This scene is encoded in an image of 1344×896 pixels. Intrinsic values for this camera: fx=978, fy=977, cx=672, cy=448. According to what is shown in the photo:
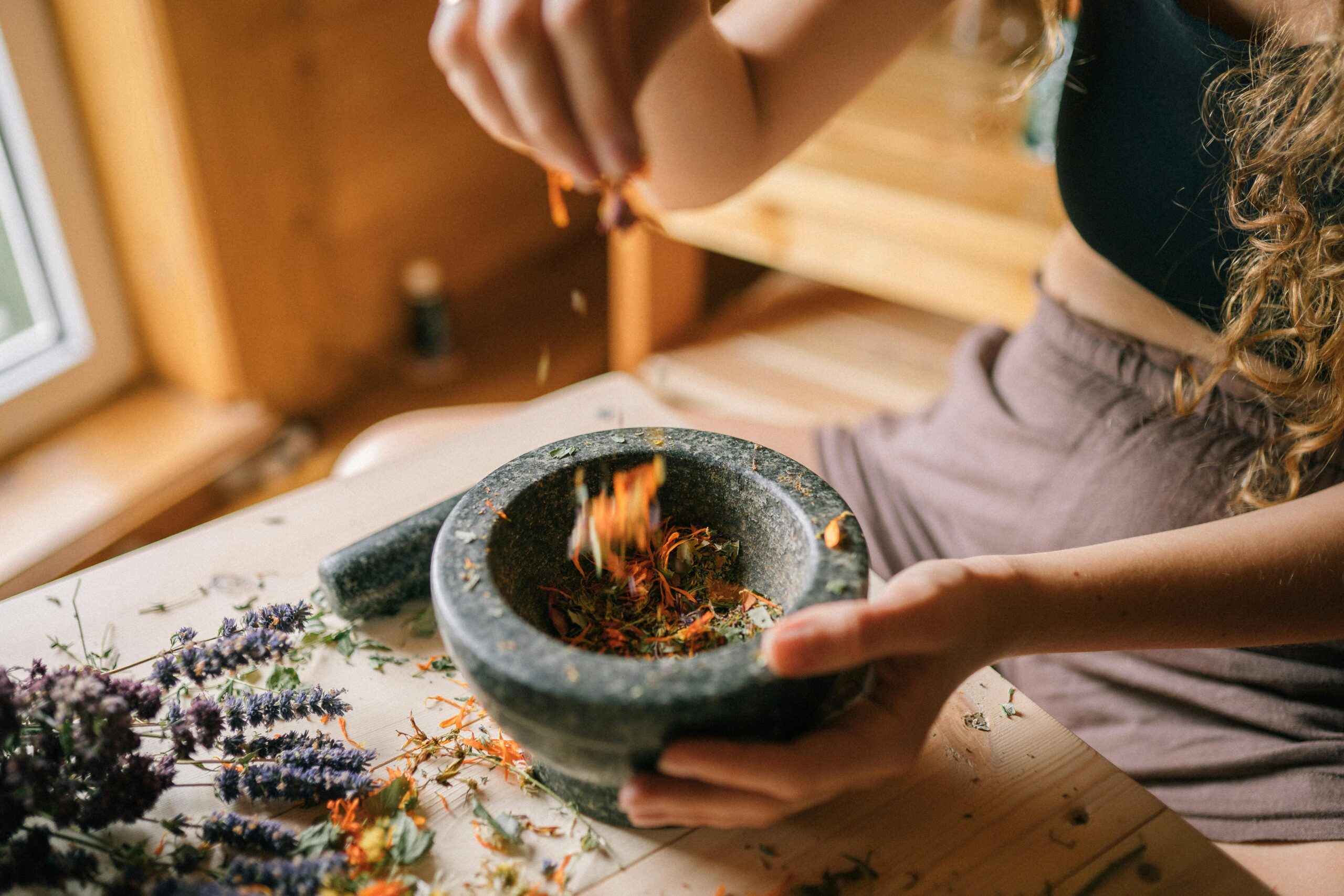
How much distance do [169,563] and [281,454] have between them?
140cm

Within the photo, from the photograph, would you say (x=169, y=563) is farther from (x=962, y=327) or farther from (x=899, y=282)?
(x=962, y=327)

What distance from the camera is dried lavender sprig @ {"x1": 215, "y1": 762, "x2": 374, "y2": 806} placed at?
0.67 m

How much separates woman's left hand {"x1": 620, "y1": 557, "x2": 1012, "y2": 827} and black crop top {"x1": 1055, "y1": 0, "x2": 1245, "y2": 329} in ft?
1.73

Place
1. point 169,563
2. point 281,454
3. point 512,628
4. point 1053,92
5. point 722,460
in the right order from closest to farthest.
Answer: point 512,628 < point 722,460 < point 169,563 < point 1053,92 < point 281,454

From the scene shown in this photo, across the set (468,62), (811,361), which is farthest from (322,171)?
(468,62)

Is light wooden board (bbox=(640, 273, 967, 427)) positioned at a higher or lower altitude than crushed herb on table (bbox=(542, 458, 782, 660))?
lower

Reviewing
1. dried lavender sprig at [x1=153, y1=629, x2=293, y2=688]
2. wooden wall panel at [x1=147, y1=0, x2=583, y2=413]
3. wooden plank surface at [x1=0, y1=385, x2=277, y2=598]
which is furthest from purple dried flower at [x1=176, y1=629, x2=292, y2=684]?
wooden wall panel at [x1=147, y1=0, x2=583, y2=413]

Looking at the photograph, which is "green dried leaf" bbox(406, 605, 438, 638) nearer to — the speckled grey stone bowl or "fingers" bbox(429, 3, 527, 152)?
the speckled grey stone bowl

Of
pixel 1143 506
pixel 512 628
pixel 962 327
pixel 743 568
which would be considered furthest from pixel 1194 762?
pixel 962 327

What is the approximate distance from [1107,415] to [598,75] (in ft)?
2.19

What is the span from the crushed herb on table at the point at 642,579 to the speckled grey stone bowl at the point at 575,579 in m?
0.01

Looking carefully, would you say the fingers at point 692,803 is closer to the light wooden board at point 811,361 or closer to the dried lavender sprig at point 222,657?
the dried lavender sprig at point 222,657

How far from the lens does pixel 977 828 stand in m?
0.69

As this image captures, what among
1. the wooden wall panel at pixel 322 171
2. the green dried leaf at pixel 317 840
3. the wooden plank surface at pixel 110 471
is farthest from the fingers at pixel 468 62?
the wooden plank surface at pixel 110 471
